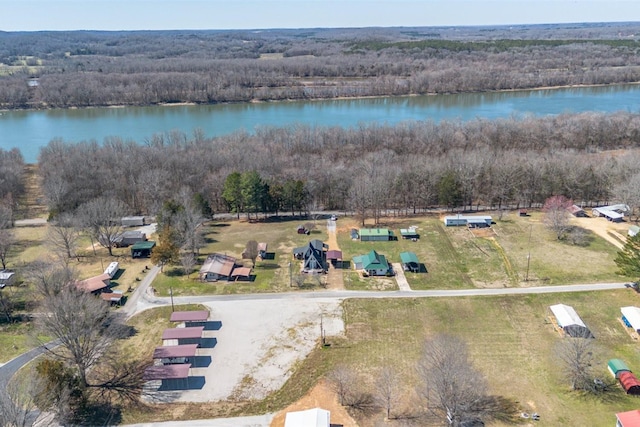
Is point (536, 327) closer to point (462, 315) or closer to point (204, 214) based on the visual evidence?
point (462, 315)

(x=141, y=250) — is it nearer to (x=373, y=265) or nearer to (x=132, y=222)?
(x=132, y=222)

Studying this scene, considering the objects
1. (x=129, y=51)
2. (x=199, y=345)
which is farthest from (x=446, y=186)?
(x=129, y=51)

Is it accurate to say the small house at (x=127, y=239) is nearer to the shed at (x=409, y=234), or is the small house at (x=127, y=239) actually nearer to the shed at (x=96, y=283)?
the shed at (x=96, y=283)

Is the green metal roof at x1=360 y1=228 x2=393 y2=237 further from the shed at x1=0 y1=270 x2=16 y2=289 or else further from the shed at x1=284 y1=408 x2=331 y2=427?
the shed at x1=0 y1=270 x2=16 y2=289

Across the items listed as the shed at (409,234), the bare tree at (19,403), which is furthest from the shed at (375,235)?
the bare tree at (19,403)

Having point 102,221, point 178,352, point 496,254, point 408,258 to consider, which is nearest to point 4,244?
point 102,221
